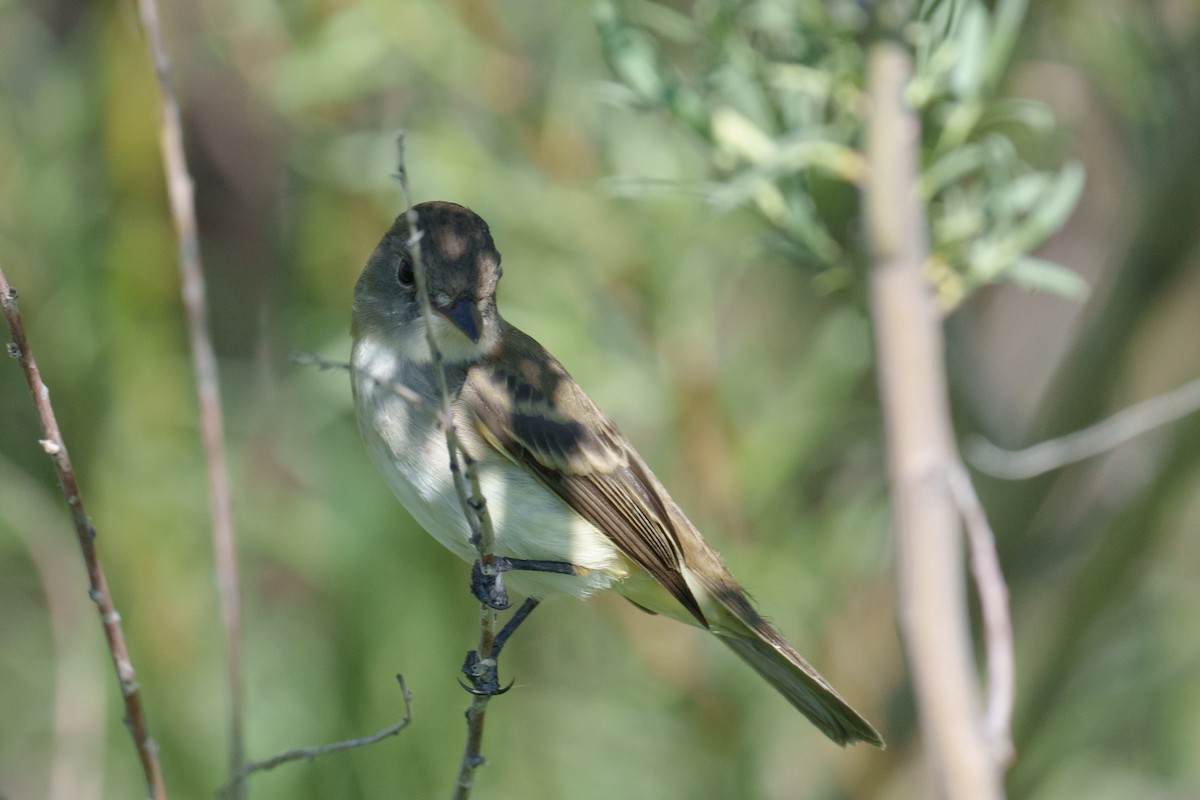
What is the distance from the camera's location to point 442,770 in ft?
12.0

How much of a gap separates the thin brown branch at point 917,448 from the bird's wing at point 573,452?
54 cm

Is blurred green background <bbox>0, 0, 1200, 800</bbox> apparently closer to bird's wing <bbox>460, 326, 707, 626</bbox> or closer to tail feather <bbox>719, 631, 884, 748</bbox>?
bird's wing <bbox>460, 326, 707, 626</bbox>

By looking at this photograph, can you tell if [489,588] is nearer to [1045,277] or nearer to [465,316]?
[465,316]

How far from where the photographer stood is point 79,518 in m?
1.56

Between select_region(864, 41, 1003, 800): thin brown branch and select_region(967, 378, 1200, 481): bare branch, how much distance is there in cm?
44

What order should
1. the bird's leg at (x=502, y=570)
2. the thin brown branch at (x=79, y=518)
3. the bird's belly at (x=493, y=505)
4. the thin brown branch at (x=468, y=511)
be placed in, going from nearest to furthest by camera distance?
1. the thin brown branch at (x=79, y=518)
2. the thin brown branch at (x=468, y=511)
3. the bird's leg at (x=502, y=570)
4. the bird's belly at (x=493, y=505)

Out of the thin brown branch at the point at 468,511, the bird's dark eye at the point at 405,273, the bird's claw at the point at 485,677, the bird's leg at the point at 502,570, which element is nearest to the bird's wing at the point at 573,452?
the bird's leg at the point at 502,570

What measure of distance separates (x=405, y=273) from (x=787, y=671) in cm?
109

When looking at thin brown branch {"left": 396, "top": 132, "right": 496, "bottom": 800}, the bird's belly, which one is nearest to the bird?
the bird's belly

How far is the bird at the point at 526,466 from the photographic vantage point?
2354mm

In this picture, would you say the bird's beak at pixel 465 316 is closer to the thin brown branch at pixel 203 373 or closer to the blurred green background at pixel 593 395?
the thin brown branch at pixel 203 373

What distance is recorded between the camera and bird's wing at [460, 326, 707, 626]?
2428mm

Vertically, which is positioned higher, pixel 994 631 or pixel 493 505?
pixel 493 505

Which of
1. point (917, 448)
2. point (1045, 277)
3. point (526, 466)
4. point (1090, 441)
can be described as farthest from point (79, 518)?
A: point (1090, 441)
